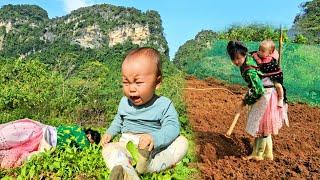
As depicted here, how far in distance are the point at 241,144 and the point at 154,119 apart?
13.1ft

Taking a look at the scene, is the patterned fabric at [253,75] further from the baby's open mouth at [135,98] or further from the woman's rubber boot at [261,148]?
the baby's open mouth at [135,98]

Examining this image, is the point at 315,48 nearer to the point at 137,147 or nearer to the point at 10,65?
the point at 10,65

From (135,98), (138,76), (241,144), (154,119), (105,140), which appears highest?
(138,76)

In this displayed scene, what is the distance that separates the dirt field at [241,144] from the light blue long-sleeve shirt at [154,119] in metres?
1.77

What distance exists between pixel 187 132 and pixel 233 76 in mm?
7979

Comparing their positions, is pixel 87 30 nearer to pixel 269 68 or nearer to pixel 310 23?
pixel 310 23

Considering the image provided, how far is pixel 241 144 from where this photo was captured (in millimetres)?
6523

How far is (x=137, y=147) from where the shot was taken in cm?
254

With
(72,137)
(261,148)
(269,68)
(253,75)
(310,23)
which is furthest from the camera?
(310,23)

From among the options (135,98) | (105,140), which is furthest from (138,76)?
(105,140)

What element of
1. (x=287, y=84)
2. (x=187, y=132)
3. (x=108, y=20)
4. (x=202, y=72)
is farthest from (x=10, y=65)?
(x=108, y=20)

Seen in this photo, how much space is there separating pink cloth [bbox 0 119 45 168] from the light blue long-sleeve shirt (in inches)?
72.0

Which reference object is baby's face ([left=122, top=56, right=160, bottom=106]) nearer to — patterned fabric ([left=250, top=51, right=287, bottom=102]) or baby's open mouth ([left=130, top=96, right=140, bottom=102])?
baby's open mouth ([left=130, top=96, right=140, bottom=102])

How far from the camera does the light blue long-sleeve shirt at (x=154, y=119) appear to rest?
263 centimetres
